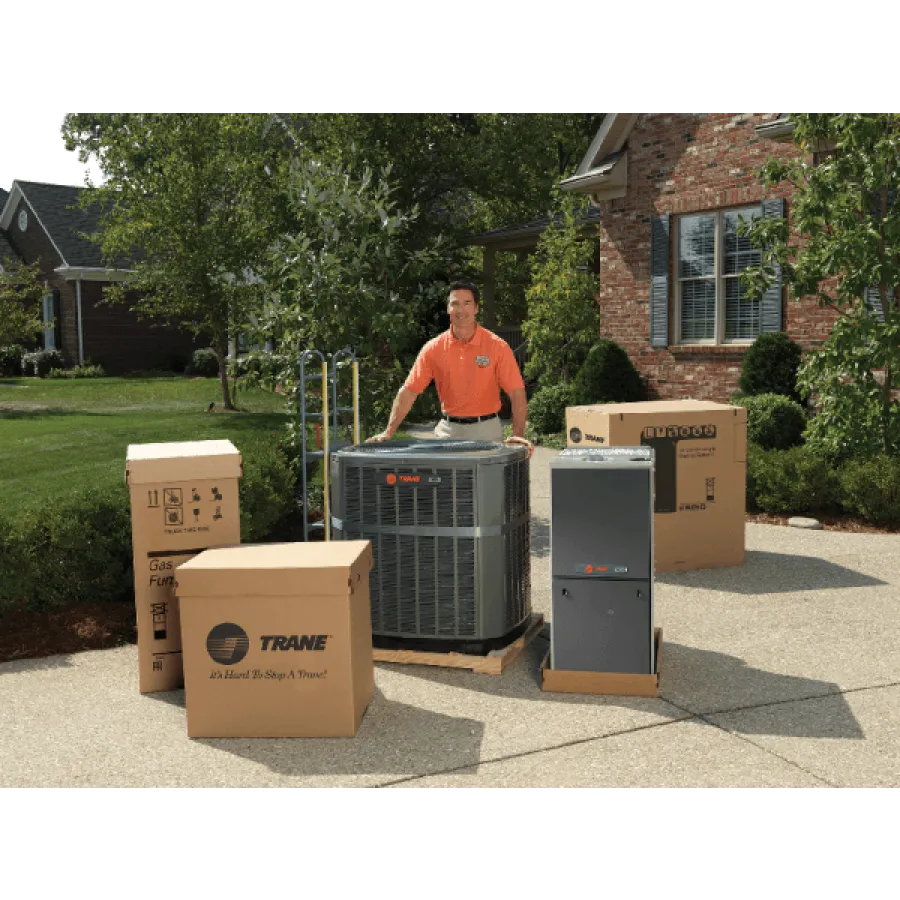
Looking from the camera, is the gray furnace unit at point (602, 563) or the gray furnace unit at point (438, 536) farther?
the gray furnace unit at point (438, 536)

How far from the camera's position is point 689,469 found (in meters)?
7.24

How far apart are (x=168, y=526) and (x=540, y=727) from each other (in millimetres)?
1875

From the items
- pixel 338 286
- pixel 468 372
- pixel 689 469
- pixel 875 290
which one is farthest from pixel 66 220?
pixel 468 372

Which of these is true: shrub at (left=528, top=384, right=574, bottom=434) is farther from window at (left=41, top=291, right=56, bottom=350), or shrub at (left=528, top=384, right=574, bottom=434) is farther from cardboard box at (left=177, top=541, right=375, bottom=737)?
window at (left=41, top=291, right=56, bottom=350)

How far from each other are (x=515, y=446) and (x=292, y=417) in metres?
3.81

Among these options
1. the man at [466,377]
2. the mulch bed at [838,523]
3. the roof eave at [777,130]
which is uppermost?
the roof eave at [777,130]

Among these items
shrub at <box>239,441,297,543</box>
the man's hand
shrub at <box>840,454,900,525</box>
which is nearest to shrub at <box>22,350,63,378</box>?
shrub at <box>239,441,297,543</box>

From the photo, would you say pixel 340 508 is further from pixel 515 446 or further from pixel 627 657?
pixel 627 657

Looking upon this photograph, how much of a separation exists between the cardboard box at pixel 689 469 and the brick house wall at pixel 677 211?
571 centimetres

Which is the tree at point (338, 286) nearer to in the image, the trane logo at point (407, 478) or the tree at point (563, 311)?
the trane logo at point (407, 478)

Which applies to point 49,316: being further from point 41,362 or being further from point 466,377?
point 466,377

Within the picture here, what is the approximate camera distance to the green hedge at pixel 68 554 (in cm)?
593

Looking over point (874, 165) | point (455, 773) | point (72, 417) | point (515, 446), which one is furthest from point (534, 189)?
point (455, 773)

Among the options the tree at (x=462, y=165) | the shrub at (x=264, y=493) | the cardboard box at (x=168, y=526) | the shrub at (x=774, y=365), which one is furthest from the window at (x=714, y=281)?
the cardboard box at (x=168, y=526)
